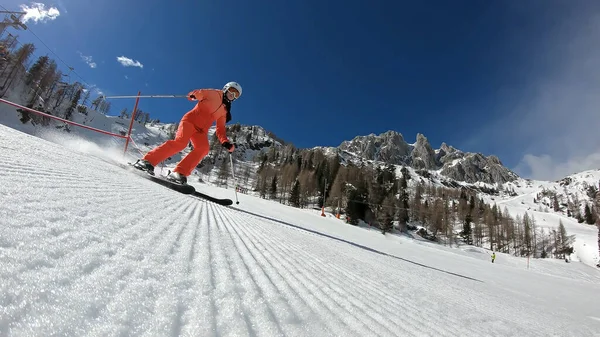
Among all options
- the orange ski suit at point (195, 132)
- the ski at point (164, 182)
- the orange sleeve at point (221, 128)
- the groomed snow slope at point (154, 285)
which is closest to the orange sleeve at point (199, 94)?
the orange ski suit at point (195, 132)

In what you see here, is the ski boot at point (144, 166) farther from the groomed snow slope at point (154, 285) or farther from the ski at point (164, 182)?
the groomed snow slope at point (154, 285)

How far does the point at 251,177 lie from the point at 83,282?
99788 mm

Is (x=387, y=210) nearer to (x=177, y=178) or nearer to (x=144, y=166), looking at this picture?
(x=177, y=178)

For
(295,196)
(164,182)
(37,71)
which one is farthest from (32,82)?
(164,182)

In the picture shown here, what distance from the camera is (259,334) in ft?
2.42

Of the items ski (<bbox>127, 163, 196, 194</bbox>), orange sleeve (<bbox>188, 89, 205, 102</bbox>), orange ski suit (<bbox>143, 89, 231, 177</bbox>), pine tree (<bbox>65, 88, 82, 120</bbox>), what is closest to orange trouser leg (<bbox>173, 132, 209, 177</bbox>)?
orange ski suit (<bbox>143, 89, 231, 177</bbox>)

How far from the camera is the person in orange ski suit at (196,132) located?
581 cm

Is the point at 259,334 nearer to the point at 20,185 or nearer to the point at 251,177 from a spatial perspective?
the point at 20,185

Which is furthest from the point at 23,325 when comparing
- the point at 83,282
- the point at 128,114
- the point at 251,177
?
the point at 128,114

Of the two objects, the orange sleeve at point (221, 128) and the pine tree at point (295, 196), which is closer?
the orange sleeve at point (221, 128)

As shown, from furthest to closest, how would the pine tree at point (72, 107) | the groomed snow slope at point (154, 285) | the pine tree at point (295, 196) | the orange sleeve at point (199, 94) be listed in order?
the pine tree at point (72, 107) → the pine tree at point (295, 196) → the orange sleeve at point (199, 94) → the groomed snow slope at point (154, 285)

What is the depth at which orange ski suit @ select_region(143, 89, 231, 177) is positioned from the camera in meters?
5.83

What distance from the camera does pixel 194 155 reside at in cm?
616

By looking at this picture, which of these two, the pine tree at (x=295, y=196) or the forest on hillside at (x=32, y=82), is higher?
the forest on hillside at (x=32, y=82)
